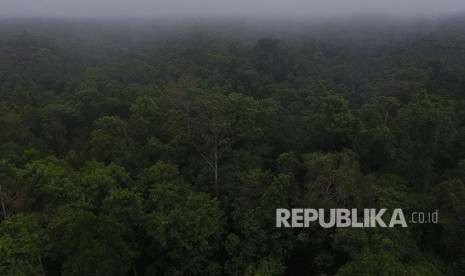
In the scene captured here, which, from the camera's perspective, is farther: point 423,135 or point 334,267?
point 423,135

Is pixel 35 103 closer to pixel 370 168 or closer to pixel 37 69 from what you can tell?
pixel 37 69

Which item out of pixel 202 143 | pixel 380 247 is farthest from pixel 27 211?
pixel 380 247

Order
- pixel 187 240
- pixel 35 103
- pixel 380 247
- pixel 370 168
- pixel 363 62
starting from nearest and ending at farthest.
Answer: pixel 380 247
pixel 187 240
pixel 370 168
pixel 35 103
pixel 363 62

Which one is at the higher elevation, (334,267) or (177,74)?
(177,74)

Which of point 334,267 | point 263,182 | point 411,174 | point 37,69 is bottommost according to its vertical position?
point 334,267

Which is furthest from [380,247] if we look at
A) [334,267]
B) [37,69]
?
[37,69]

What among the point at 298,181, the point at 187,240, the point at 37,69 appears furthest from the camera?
the point at 37,69
